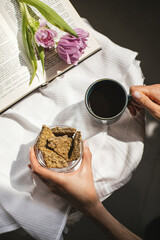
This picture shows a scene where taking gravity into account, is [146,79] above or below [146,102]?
below

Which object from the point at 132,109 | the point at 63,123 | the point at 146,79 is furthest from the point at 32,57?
the point at 146,79

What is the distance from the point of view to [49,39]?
2.03 ft

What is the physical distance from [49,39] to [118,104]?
0.26 metres

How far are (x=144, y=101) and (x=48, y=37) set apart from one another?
31 centimetres

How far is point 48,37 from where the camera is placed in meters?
0.62

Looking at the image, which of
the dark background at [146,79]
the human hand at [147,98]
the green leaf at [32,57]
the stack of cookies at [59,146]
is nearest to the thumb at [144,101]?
the human hand at [147,98]

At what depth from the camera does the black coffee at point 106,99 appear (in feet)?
1.97

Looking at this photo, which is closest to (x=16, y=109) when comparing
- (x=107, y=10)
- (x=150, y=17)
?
(x=107, y=10)

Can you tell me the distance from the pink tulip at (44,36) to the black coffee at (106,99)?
0.18 m

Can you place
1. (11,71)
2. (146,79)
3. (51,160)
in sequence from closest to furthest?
(51,160) → (11,71) → (146,79)

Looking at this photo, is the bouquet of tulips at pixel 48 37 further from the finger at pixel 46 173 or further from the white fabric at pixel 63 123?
the finger at pixel 46 173

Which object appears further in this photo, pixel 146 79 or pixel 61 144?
pixel 146 79

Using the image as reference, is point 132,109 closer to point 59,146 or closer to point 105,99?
point 105,99

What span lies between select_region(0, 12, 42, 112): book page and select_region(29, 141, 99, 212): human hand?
0.18 metres
